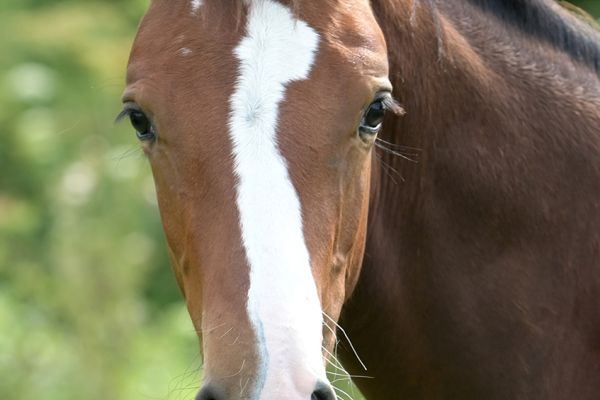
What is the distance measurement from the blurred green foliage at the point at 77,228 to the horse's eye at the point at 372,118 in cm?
287

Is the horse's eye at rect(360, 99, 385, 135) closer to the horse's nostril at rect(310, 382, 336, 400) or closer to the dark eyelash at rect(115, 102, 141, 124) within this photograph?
the dark eyelash at rect(115, 102, 141, 124)

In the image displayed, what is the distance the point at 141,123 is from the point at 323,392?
87 centimetres

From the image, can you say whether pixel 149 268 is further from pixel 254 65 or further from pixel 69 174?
pixel 254 65

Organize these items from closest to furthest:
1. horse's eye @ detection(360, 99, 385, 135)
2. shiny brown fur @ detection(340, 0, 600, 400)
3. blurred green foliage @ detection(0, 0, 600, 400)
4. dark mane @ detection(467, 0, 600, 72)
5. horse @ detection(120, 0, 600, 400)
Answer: horse @ detection(120, 0, 600, 400) → horse's eye @ detection(360, 99, 385, 135) → shiny brown fur @ detection(340, 0, 600, 400) → dark mane @ detection(467, 0, 600, 72) → blurred green foliage @ detection(0, 0, 600, 400)

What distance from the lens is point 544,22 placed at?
3365 mm

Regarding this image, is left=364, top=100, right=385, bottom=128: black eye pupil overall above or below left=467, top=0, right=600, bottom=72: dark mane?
below

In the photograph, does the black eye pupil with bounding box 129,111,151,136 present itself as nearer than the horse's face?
No

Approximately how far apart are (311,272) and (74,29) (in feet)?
25.5

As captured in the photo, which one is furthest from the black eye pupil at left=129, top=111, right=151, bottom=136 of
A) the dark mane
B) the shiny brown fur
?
the dark mane

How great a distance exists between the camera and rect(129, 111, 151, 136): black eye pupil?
278 cm

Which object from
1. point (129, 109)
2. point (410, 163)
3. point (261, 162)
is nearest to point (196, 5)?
point (129, 109)

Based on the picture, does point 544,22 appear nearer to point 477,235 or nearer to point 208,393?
point 477,235

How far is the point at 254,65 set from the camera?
2656mm

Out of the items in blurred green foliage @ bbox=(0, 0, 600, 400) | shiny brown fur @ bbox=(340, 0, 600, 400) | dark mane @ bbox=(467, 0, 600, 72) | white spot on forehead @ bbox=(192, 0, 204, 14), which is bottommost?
blurred green foliage @ bbox=(0, 0, 600, 400)
